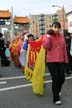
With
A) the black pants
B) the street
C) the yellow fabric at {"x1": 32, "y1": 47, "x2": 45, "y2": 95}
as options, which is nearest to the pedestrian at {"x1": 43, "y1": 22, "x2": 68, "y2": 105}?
the black pants

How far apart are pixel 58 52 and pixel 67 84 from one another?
330 centimetres

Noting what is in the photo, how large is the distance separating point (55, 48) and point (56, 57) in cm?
19

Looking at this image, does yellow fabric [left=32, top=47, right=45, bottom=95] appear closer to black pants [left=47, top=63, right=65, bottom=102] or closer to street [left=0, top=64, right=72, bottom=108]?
street [left=0, top=64, right=72, bottom=108]

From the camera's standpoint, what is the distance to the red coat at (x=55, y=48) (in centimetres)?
925

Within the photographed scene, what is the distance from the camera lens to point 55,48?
930 cm

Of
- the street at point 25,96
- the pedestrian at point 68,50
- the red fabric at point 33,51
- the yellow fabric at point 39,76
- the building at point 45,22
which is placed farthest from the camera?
the building at point 45,22

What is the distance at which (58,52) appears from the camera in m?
9.29

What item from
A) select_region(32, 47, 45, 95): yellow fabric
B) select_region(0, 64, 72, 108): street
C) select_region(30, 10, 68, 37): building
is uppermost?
select_region(32, 47, 45, 95): yellow fabric

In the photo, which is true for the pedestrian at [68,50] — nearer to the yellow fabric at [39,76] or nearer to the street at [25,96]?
the street at [25,96]

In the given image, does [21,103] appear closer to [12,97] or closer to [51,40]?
[12,97]

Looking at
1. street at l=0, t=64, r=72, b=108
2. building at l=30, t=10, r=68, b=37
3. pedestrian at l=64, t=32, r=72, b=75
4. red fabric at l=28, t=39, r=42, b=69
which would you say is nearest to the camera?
street at l=0, t=64, r=72, b=108

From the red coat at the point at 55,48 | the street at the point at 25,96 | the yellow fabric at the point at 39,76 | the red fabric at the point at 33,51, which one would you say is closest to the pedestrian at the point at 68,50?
the street at the point at 25,96

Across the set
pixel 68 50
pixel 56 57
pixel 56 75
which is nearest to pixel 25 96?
pixel 56 75

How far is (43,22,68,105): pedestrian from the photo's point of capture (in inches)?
364
